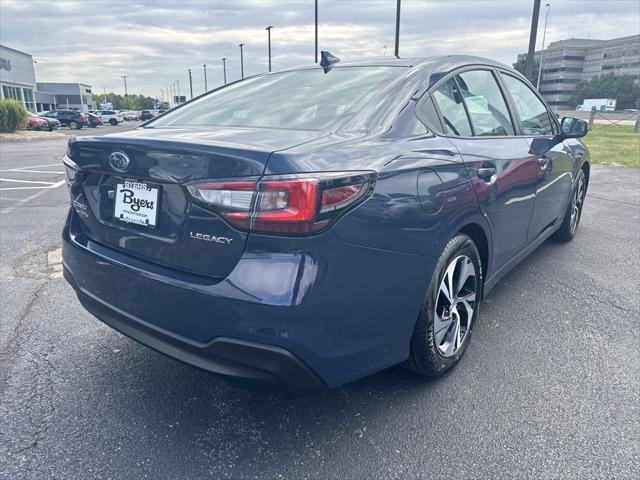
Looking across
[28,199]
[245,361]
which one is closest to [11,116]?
[28,199]

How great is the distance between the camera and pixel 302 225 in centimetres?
167

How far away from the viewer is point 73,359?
2766 millimetres

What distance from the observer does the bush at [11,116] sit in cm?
2414

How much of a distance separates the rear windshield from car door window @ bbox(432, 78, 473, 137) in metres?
0.29

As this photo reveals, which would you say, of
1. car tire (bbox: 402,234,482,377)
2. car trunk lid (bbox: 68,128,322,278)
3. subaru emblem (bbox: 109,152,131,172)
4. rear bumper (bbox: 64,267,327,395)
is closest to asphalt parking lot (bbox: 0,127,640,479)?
car tire (bbox: 402,234,482,377)

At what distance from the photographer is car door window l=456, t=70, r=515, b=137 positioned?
2.84 m

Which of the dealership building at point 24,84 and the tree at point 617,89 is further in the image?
the tree at point 617,89

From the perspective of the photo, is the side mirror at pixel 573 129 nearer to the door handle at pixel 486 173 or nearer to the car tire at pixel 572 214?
the car tire at pixel 572 214

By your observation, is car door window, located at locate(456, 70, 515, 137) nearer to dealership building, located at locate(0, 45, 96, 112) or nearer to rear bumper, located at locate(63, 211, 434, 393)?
rear bumper, located at locate(63, 211, 434, 393)

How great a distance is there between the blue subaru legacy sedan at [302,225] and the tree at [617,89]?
10100 centimetres

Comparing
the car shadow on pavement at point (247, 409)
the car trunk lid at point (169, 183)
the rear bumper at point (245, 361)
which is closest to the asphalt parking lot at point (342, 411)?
the car shadow on pavement at point (247, 409)

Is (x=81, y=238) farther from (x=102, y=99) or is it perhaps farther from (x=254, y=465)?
(x=102, y=99)

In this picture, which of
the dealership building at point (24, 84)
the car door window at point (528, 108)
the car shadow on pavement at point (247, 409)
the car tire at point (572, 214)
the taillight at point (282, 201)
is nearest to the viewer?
the taillight at point (282, 201)

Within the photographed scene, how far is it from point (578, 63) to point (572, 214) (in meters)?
123
